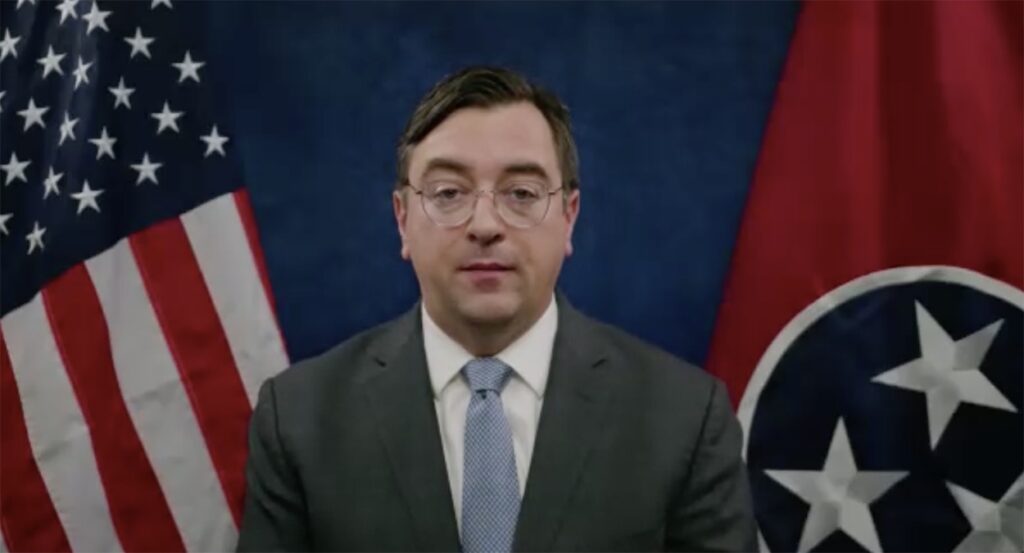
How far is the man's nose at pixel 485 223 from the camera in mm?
1405

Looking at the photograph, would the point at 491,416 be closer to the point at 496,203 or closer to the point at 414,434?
the point at 414,434

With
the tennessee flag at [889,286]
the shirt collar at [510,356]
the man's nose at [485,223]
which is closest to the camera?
the man's nose at [485,223]

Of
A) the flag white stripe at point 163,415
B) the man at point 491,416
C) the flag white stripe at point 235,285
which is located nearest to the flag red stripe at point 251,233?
the flag white stripe at point 235,285

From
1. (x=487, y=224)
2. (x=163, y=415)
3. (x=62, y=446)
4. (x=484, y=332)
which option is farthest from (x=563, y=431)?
(x=62, y=446)

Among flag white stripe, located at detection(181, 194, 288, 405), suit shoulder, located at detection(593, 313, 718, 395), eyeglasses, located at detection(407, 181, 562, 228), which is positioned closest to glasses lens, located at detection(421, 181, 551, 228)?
eyeglasses, located at detection(407, 181, 562, 228)

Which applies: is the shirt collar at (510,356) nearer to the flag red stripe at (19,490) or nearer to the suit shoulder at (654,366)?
the suit shoulder at (654,366)

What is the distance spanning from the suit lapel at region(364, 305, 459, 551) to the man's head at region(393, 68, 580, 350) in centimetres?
11

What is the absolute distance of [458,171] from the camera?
142 cm

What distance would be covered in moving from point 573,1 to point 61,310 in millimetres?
972

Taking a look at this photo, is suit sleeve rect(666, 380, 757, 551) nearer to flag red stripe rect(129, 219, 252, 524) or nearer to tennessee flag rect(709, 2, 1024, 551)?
tennessee flag rect(709, 2, 1024, 551)

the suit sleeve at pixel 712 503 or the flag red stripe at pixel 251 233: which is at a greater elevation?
the flag red stripe at pixel 251 233

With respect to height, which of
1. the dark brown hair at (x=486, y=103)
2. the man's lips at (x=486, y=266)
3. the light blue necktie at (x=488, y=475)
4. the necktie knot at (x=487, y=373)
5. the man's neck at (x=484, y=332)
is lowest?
the light blue necktie at (x=488, y=475)

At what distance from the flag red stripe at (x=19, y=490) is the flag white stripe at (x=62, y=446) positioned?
0.04 feet

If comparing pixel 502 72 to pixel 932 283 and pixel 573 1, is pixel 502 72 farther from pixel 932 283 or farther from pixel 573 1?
pixel 932 283
